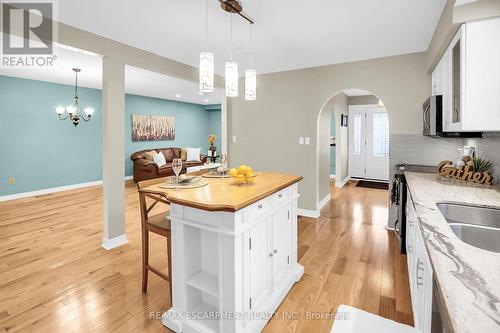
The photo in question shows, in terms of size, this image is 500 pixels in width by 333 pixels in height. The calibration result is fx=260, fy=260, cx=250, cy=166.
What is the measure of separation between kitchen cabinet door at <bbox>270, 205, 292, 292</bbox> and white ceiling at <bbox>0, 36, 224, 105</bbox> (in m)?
3.26

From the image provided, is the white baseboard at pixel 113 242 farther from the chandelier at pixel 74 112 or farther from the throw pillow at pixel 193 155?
the throw pillow at pixel 193 155

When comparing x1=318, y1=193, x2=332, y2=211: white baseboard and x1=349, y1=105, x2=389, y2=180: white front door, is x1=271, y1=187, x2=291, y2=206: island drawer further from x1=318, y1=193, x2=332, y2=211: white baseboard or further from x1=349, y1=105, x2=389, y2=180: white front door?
x1=349, y1=105, x2=389, y2=180: white front door

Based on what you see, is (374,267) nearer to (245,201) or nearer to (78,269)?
(245,201)

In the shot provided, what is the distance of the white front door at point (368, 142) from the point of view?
7.39 meters

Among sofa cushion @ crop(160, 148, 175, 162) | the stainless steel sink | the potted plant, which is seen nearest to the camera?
the stainless steel sink

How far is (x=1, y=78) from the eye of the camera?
16.8 ft

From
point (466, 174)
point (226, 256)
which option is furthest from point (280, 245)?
point (466, 174)

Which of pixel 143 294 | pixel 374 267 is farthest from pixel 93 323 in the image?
pixel 374 267

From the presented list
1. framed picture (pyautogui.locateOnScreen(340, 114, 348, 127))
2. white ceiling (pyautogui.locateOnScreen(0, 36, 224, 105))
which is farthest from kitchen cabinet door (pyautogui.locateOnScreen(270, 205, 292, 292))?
framed picture (pyautogui.locateOnScreen(340, 114, 348, 127))

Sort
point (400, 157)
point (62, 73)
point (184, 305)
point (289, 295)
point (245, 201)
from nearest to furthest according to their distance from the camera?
point (245, 201)
point (184, 305)
point (289, 295)
point (400, 157)
point (62, 73)

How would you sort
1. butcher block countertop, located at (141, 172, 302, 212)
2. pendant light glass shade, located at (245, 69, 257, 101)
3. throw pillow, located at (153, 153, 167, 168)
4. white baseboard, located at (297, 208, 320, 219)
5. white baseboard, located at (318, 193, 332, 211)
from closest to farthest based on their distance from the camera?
butcher block countertop, located at (141, 172, 302, 212)
pendant light glass shade, located at (245, 69, 257, 101)
white baseboard, located at (297, 208, 320, 219)
white baseboard, located at (318, 193, 332, 211)
throw pillow, located at (153, 153, 167, 168)

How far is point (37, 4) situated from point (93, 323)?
9.07 ft

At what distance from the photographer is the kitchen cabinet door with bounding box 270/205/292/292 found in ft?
6.62

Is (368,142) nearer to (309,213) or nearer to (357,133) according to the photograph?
(357,133)
